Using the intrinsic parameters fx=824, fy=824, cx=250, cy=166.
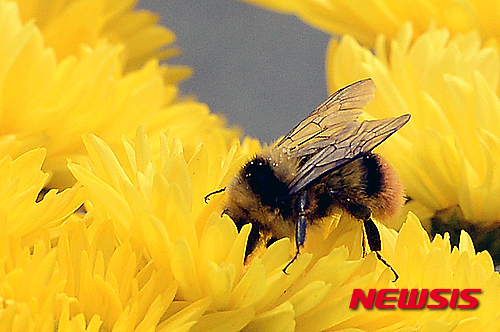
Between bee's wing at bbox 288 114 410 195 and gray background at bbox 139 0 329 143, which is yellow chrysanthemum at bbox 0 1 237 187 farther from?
gray background at bbox 139 0 329 143

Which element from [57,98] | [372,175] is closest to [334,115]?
[372,175]

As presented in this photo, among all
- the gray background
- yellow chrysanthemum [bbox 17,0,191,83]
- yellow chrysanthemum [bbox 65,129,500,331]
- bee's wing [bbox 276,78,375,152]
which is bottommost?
yellow chrysanthemum [bbox 65,129,500,331]

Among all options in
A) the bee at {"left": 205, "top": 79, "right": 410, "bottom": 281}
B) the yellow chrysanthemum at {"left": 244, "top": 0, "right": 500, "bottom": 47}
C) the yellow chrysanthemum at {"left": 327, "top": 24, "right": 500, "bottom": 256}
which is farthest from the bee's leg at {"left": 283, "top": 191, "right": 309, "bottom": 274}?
the yellow chrysanthemum at {"left": 244, "top": 0, "right": 500, "bottom": 47}

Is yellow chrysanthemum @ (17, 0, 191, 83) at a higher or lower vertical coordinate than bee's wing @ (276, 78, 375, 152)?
higher

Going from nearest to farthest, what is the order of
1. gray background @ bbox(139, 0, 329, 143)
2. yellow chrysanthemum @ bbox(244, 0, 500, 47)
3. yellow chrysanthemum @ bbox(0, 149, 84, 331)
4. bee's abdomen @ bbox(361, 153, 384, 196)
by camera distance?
yellow chrysanthemum @ bbox(0, 149, 84, 331), bee's abdomen @ bbox(361, 153, 384, 196), yellow chrysanthemum @ bbox(244, 0, 500, 47), gray background @ bbox(139, 0, 329, 143)

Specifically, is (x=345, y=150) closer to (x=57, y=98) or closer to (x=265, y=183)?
(x=265, y=183)

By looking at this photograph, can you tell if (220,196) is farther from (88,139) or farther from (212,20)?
(212,20)
